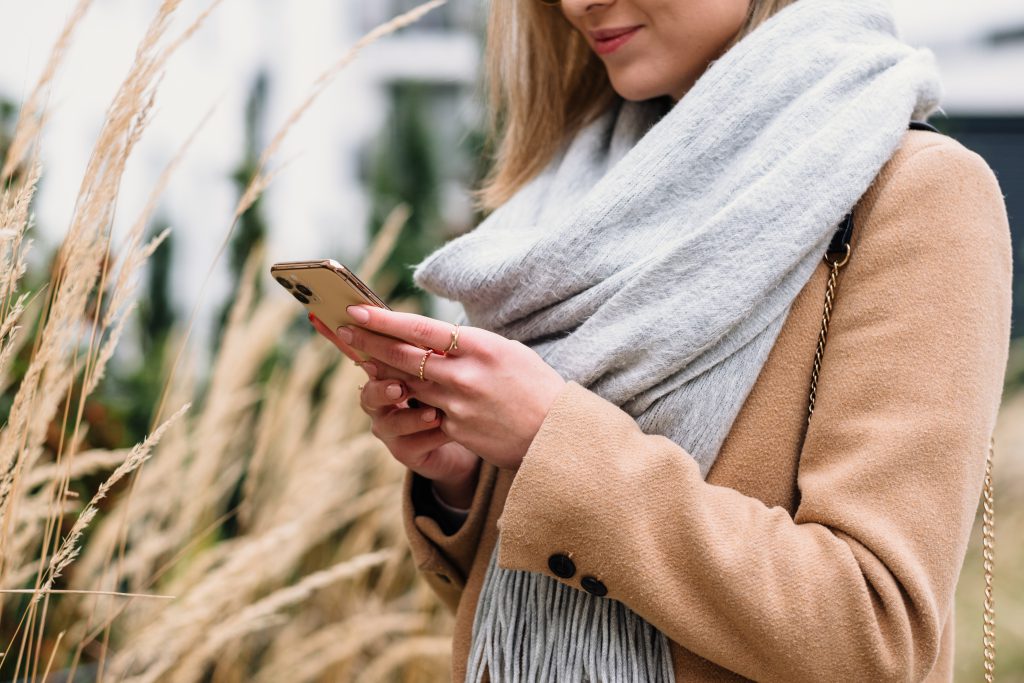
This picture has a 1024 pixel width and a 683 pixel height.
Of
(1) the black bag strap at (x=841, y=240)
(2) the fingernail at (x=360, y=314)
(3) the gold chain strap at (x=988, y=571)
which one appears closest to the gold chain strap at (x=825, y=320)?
(1) the black bag strap at (x=841, y=240)

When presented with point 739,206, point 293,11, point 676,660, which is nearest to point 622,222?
point 739,206

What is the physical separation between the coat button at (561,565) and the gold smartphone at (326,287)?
300 millimetres

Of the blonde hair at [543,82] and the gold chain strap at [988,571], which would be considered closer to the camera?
the gold chain strap at [988,571]

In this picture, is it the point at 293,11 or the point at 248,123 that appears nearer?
the point at 248,123

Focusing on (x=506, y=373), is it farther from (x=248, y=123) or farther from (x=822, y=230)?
(x=248, y=123)

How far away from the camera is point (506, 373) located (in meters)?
0.98

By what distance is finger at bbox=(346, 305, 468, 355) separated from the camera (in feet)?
3.12

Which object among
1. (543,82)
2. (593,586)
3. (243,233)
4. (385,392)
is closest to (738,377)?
(593,586)

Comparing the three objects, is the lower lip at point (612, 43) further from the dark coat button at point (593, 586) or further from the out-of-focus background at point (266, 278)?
the dark coat button at point (593, 586)

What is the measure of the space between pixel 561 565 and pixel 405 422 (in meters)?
0.27

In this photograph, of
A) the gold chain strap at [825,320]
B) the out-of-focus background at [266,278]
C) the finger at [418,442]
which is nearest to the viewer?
the gold chain strap at [825,320]

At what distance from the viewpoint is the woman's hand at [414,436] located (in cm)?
110

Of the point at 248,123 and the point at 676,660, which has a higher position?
the point at 248,123

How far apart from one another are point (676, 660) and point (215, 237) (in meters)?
4.15
